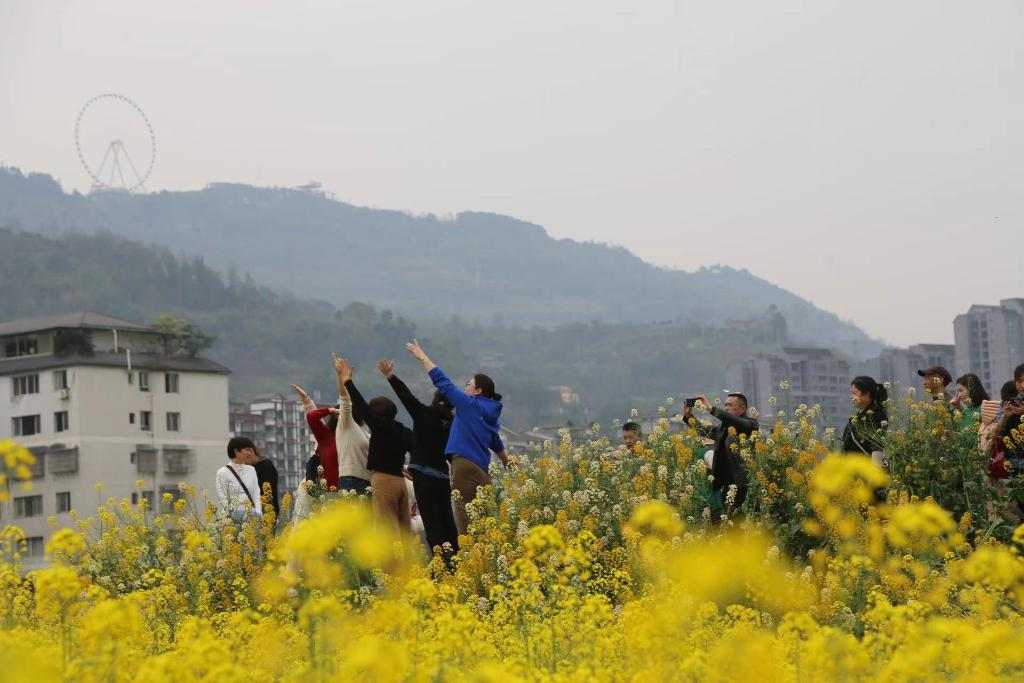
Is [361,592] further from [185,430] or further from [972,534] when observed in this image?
[185,430]

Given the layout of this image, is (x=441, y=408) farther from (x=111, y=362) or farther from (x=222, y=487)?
(x=111, y=362)

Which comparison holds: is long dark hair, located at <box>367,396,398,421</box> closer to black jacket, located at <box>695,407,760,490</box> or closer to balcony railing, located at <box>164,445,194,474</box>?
black jacket, located at <box>695,407,760,490</box>

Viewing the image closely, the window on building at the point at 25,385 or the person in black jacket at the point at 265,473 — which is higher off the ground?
the window on building at the point at 25,385

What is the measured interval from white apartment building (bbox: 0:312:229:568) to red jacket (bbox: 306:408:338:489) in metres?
78.0

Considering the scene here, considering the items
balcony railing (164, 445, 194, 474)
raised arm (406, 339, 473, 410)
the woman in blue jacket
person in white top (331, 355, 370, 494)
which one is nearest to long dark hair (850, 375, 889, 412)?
the woman in blue jacket

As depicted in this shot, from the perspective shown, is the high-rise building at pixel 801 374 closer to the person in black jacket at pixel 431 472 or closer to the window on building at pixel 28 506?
the window on building at pixel 28 506

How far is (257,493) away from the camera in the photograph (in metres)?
13.5

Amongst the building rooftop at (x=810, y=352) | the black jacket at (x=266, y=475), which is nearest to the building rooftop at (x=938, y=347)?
the building rooftop at (x=810, y=352)

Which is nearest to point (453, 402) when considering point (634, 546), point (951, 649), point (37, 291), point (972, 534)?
point (634, 546)

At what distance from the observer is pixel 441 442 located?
41.6 ft

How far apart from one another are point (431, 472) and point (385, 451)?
392 mm

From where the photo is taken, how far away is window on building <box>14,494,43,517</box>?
86438mm

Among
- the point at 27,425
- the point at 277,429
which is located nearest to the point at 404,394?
the point at 27,425

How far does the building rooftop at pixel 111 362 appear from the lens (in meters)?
92.5
